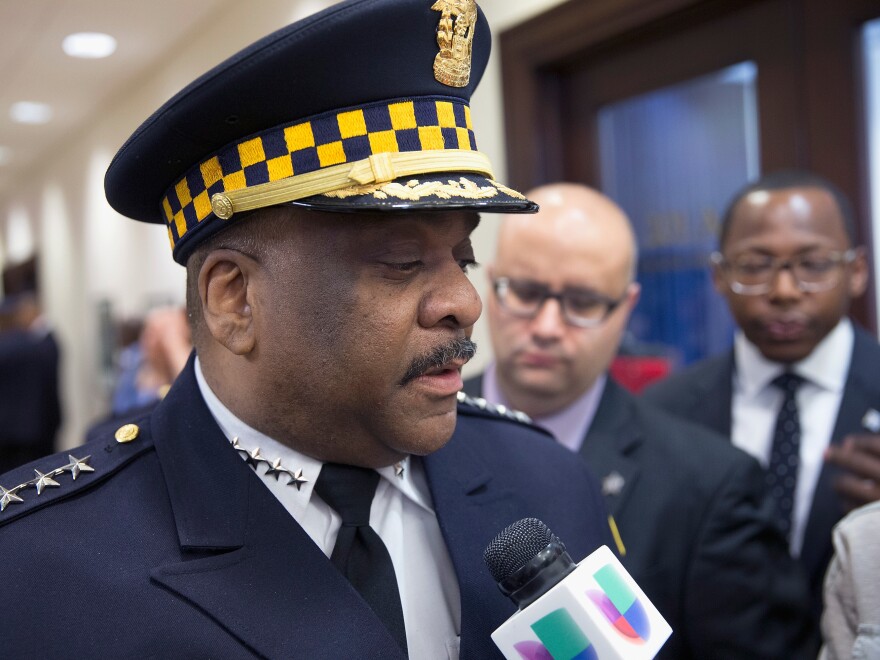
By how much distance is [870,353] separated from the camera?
205cm

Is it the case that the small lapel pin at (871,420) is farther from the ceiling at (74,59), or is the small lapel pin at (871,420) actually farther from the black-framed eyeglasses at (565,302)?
the ceiling at (74,59)

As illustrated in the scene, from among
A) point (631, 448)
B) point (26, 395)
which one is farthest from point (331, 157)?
point (26, 395)

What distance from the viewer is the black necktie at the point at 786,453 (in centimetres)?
197

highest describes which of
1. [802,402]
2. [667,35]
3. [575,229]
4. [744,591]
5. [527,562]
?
[667,35]

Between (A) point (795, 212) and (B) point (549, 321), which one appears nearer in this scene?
(B) point (549, 321)

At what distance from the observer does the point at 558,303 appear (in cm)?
192

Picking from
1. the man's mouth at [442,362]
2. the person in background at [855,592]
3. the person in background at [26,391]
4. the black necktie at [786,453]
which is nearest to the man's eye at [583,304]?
the black necktie at [786,453]

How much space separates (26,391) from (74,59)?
215cm

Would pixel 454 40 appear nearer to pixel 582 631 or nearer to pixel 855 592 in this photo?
pixel 582 631

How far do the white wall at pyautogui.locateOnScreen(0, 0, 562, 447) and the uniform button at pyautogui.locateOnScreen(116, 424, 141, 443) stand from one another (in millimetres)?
2097

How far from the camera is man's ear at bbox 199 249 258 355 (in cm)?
106

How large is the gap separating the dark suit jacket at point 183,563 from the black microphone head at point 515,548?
21 cm

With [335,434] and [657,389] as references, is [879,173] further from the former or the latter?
[335,434]

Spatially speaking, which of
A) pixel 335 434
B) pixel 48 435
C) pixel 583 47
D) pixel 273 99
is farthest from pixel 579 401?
pixel 48 435
